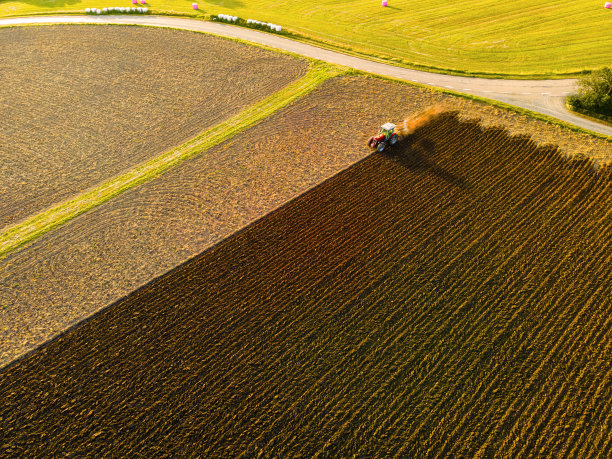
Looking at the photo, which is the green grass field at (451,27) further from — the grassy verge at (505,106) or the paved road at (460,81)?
the grassy verge at (505,106)

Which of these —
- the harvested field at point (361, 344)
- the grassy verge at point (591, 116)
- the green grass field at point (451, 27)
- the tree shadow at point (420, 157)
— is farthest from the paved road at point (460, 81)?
the harvested field at point (361, 344)

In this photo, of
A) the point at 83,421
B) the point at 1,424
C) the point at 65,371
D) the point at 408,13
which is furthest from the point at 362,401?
the point at 408,13

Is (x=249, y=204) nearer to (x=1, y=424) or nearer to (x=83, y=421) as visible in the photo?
(x=83, y=421)

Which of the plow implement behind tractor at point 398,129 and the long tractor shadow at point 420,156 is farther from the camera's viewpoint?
the plow implement behind tractor at point 398,129

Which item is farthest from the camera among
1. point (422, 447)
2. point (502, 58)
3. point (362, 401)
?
point (502, 58)

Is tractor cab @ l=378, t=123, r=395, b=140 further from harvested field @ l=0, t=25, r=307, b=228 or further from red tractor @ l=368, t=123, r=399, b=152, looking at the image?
harvested field @ l=0, t=25, r=307, b=228

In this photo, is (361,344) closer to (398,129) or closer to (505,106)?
(398,129)

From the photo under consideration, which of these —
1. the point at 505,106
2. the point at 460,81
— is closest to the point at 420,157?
the point at 505,106
